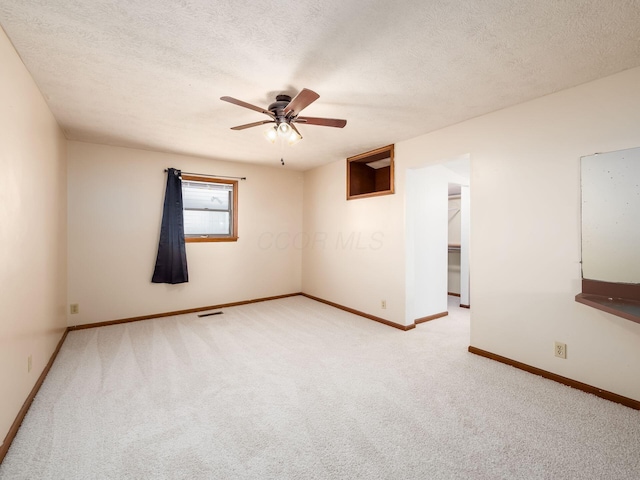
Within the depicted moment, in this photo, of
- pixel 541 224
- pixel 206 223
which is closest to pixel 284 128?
pixel 541 224

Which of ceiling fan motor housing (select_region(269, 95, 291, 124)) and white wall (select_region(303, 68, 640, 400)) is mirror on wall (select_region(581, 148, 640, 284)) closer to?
white wall (select_region(303, 68, 640, 400))

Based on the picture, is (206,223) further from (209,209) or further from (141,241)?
(141,241)

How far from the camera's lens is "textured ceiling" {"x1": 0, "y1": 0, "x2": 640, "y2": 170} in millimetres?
1488

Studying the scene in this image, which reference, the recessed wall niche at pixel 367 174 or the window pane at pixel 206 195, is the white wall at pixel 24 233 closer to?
the window pane at pixel 206 195

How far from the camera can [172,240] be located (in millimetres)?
4156

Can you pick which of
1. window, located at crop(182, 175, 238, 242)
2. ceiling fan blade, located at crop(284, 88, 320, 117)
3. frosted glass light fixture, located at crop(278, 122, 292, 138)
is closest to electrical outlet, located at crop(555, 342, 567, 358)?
ceiling fan blade, located at crop(284, 88, 320, 117)

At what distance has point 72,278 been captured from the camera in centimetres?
360

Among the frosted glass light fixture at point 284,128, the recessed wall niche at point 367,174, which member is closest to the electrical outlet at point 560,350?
the recessed wall niche at point 367,174

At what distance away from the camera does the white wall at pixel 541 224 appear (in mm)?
2074

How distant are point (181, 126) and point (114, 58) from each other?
1.23 m

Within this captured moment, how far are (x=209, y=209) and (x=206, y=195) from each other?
240mm

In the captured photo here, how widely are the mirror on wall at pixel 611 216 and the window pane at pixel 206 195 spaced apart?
4613mm

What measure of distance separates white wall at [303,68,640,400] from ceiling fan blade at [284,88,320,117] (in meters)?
1.91

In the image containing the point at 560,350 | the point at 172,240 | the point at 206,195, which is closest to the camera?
the point at 560,350
